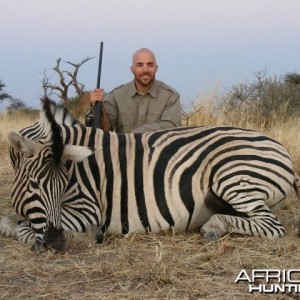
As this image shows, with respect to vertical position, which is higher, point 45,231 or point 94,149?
point 94,149

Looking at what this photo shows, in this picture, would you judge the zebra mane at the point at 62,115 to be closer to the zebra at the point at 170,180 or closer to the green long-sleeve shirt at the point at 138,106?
the zebra at the point at 170,180

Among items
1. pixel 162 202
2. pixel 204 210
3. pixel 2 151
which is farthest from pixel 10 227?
pixel 2 151

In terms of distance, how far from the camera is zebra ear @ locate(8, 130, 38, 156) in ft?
10.5

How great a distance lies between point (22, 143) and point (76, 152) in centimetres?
30

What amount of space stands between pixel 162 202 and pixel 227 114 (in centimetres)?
556

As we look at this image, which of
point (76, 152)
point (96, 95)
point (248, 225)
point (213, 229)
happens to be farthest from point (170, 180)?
point (96, 95)

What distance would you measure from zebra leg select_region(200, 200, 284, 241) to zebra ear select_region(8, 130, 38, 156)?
1084 mm

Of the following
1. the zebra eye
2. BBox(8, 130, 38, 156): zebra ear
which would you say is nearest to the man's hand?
BBox(8, 130, 38, 156): zebra ear

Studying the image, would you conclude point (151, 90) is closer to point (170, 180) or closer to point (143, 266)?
point (170, 180)

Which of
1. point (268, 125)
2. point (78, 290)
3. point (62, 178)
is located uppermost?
point (268, 125)

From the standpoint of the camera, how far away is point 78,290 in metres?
2.56

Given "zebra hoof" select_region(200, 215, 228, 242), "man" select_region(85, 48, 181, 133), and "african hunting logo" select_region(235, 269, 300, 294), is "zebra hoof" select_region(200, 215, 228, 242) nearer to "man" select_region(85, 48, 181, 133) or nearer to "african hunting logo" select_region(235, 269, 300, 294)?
"african hunting logo" select_region(235, 269, 300, 294)

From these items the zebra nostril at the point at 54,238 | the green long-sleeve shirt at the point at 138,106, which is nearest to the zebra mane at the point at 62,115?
the zebra nostril at the point at 54,238

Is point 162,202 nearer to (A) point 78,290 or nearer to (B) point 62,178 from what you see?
(B) point 62,178
